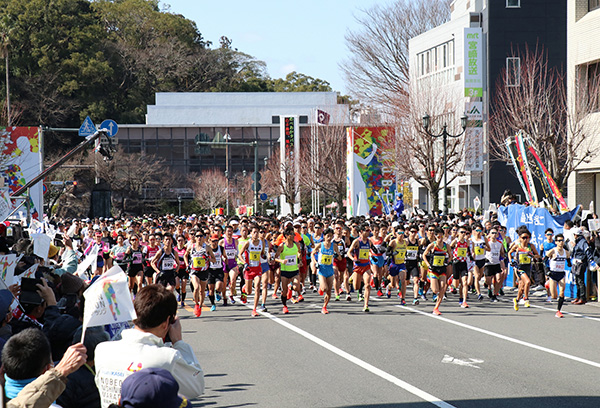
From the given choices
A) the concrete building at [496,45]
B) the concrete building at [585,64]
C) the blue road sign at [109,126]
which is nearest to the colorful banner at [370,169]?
the concrete building at [496,45]

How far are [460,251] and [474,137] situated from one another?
83.1ft

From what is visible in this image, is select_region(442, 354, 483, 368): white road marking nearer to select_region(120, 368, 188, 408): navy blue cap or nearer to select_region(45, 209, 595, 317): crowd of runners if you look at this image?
select_region(45, 209, 595, 317): crowd of runners

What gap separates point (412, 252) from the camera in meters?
19.0

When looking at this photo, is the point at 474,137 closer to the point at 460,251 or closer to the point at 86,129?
the point at 86,129

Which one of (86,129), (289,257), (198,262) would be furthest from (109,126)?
(289,257)

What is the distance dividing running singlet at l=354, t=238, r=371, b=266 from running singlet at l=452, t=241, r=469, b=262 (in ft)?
7.28

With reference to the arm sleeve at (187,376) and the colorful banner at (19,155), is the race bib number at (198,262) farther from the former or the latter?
the colorful banner at (19,155)

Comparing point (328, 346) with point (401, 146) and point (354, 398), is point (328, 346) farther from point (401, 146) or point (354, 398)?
point (401, 146)

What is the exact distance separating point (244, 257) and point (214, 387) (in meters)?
7.63

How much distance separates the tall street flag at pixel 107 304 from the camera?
466 cm

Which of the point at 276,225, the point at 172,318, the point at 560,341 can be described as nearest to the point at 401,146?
the point at 276,225

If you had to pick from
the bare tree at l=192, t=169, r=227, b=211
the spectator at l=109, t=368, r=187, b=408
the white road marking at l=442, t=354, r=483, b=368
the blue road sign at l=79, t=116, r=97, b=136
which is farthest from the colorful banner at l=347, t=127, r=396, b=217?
the spectator at l=109, t=368, r=187, b=408

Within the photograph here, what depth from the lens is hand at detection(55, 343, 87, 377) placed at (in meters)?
4.27

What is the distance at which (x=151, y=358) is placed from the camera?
4.24 metres
